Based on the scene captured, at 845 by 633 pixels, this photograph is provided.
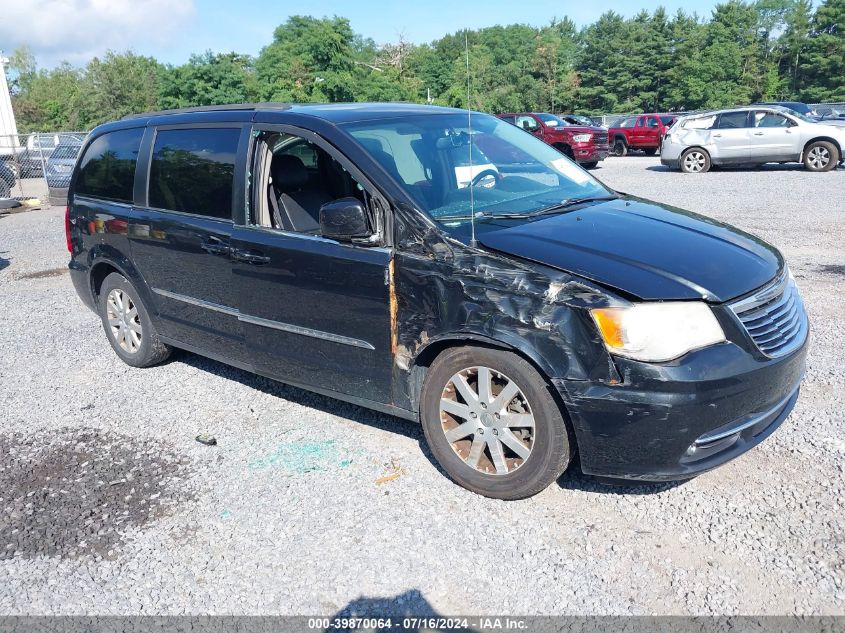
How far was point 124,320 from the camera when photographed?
5.65 meters

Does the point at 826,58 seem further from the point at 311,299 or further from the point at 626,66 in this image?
the point at 311,299

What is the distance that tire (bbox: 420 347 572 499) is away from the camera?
3.25 m

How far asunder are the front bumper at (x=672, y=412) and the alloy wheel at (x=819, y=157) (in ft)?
56.5

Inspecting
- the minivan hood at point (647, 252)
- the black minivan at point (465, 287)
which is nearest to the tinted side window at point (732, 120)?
the black minivan at point (465, 287)

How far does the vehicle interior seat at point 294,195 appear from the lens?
4.43 metres

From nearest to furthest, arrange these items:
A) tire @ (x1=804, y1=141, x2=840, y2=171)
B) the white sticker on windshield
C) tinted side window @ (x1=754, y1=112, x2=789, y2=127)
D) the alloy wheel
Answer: the white sticker on windshield
tire @ (x1=804, y1=141, x2=840, y2=171)
the alloy wheel
tinted side window @ (x1=754, y1=112, x2=789, y2=127)

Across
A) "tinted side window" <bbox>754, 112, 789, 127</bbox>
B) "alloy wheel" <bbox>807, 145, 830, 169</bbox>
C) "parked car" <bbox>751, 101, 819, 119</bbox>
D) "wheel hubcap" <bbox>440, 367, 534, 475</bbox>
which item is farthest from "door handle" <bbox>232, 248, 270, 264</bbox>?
"parked car" <bbox>751, 101, 819, 119</bbox>

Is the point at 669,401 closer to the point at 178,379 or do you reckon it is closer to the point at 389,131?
the point at 389,131

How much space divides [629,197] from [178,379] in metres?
3.48

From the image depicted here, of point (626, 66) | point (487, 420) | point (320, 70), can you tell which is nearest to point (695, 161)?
point (487, 420)

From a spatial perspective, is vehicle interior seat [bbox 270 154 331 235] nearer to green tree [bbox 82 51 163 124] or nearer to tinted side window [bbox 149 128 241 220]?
tinted side window [bbox 149 128 241 220]

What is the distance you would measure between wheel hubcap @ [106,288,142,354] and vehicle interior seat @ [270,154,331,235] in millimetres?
1767

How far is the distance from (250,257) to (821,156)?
58.3 ft

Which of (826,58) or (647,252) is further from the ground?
(826,58)
